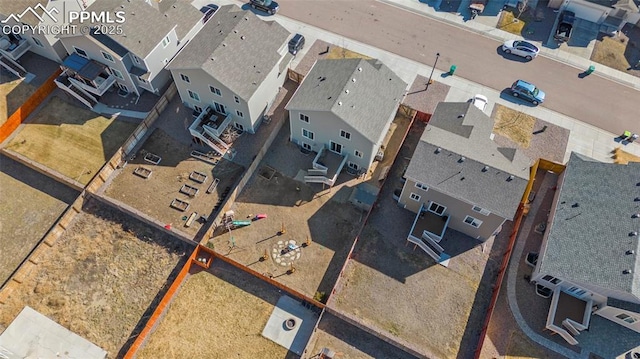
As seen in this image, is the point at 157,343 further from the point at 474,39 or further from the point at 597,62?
the point at 597,62

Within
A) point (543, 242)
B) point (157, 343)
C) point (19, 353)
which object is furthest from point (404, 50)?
point (19, 353)

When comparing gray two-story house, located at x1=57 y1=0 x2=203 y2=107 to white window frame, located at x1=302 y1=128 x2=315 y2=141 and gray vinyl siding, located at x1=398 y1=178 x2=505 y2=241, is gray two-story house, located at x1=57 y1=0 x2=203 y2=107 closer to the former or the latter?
white window frame, located at x1=302 y1=128 x2=315 y2=141

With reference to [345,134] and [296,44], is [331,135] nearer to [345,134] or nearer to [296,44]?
[345,134]

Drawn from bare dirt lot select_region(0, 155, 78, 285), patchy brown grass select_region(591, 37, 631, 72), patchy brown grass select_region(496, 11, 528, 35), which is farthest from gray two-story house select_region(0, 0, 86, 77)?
patchy brown grass select_region(591, 37, 631, 72)

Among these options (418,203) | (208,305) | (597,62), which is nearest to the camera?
(208,305)

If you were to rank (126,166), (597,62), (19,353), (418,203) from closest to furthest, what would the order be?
1. (19,353)
2. (418,203)
3. (126,166)
4. (597,62)
